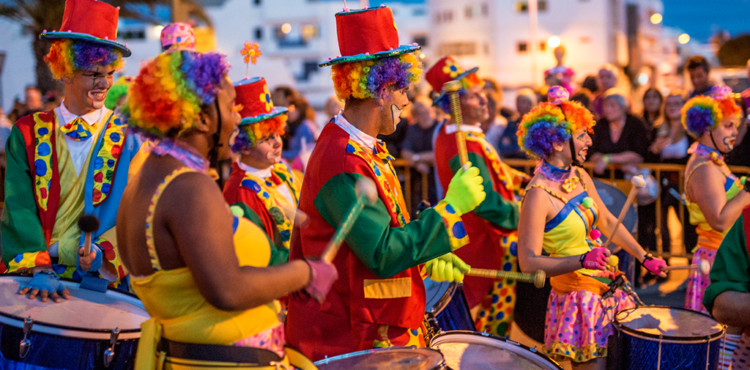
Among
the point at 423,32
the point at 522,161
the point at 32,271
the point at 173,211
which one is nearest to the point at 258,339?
the point at 173,211

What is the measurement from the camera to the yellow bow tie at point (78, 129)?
3574 mm

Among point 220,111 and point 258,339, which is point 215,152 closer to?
point 220,111

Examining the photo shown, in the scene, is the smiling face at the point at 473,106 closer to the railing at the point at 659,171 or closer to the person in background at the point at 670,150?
the railing at the point at 659,171

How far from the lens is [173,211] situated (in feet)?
6.50

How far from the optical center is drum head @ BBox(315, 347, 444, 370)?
98.0 inches

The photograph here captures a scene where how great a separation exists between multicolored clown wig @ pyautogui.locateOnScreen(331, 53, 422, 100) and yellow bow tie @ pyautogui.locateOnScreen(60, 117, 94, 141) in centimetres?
148

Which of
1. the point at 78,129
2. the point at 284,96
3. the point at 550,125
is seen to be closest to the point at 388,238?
the point at 550,125

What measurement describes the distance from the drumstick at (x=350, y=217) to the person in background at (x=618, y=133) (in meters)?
5.46

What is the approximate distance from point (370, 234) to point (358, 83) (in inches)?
26.9

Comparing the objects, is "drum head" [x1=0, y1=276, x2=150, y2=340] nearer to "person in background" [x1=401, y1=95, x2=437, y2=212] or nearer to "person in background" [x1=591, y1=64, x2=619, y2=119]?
"person in background" [x1=401, y1=95, x2=437, y2=212]

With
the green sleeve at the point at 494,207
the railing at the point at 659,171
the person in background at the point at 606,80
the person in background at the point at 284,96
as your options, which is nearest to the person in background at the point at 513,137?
the railing at the point at 659,171

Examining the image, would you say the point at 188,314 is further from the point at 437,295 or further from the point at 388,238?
the point at 437,295

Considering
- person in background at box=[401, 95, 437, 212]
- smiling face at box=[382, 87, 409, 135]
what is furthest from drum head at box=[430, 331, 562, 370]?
person in background at box=[401, 95, 437, 212]

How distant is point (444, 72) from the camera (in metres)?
5.93
